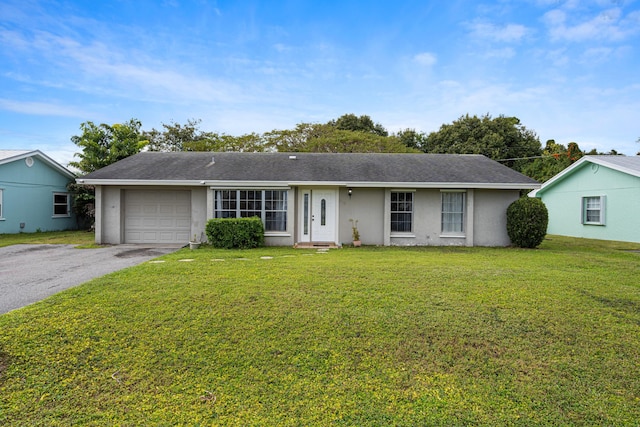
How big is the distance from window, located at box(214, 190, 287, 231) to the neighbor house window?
1472cm

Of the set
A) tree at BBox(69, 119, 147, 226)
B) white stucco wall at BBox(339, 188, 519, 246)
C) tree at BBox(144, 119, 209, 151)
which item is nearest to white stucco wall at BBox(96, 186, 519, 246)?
white stucco wall at BBox(339, 188, 519, 246)

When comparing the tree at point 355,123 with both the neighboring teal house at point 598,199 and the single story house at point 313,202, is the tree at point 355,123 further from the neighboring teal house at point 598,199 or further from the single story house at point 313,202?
the single story house at point 313,202

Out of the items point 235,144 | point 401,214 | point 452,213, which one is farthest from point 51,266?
point 235,144

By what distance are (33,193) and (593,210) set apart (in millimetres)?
28059

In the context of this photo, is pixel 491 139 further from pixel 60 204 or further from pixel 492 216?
pixel 60 204

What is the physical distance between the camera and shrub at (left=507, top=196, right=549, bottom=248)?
12.0 metres

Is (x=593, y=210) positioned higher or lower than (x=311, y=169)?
lower

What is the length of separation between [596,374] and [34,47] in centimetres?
1932

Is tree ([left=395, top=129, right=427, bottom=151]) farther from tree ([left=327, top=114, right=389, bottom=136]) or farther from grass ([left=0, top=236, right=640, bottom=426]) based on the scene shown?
grass ([left=0, top=236, right=640, bottom=426])

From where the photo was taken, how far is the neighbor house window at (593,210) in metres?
15.7

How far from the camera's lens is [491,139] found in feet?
107

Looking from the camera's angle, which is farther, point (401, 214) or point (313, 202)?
point (401, 214)

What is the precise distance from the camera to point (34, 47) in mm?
13492

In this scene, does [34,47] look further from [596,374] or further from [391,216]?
[596,374]
